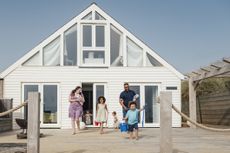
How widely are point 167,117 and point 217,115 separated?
13071 mm

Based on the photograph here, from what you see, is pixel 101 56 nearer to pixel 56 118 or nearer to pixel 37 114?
pixel 56 118

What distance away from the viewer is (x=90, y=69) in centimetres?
1891

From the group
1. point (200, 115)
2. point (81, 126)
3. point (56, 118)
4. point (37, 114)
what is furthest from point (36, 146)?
point (200, 115)

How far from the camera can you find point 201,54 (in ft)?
112

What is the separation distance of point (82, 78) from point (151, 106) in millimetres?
3521

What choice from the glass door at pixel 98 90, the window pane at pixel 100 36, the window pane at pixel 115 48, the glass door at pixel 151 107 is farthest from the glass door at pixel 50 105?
the glass door at pixel 151 107

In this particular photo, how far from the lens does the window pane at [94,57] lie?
1894cm

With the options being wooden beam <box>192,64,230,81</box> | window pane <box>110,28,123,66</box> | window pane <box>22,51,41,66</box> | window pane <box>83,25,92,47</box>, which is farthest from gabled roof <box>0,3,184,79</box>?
wooden beam <box>192,64,230,81</box>

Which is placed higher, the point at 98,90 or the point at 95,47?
the point at 95,47

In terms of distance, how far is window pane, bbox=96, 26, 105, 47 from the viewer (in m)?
19.0

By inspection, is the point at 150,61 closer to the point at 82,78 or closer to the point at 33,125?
the point at 82,78

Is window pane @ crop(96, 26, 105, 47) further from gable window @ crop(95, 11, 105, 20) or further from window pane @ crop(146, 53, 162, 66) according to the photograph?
window pane @ crop(146, 53, 162, 66)

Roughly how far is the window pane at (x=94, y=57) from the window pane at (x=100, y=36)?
0.38 m

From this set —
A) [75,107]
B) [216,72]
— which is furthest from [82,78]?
[216,72]
